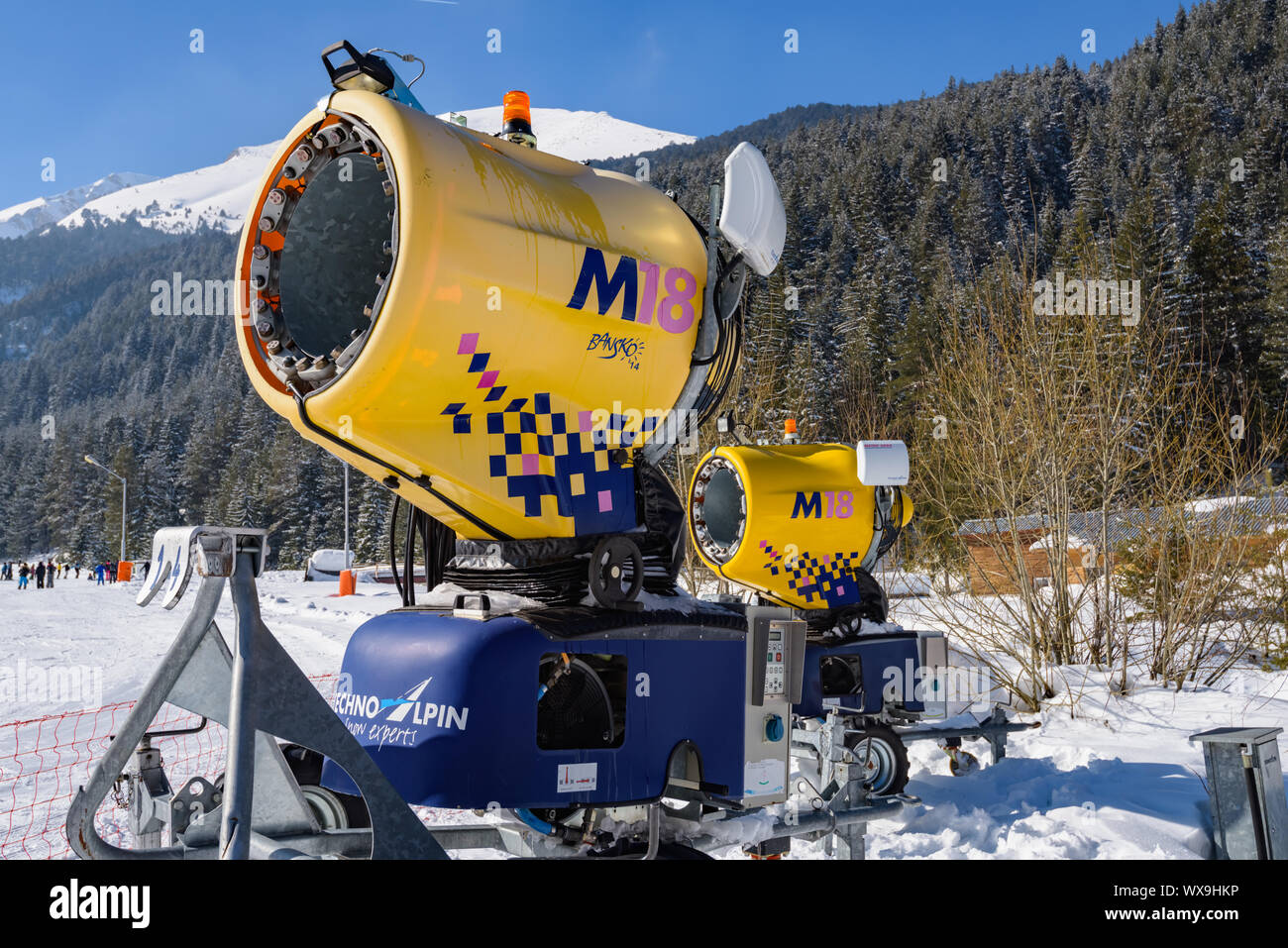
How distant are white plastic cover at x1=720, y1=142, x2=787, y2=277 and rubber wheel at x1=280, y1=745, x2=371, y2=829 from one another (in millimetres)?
2818

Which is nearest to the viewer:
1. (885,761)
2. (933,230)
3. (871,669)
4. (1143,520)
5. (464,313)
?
(464,313)

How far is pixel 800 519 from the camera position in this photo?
22.7ft

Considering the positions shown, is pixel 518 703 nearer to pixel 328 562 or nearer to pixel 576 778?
pixel 576 778

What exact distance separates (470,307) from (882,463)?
4326 millimetres

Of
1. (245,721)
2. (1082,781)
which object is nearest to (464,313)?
(245,721)

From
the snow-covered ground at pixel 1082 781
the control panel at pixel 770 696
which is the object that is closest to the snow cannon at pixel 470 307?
the control panel at pixel 770 696

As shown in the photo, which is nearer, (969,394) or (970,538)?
(969,394)

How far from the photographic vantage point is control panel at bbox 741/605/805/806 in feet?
13.7

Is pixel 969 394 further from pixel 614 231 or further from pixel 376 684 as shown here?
pixel 376 684

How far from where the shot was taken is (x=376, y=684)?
11.9 ft

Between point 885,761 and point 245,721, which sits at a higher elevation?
point 245,721

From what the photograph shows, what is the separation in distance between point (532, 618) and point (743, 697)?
1.16 metres

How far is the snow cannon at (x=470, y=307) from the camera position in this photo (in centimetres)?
321

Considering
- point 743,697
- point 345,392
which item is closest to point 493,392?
point 345,392
